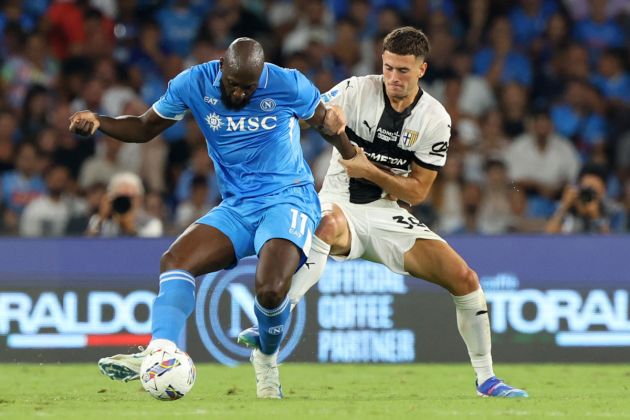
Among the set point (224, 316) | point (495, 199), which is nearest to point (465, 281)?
point (224, 316)

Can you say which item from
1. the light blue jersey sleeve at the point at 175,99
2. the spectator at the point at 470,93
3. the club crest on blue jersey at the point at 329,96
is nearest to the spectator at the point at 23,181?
the spectator at the point at 470,93

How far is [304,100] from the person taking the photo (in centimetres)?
779

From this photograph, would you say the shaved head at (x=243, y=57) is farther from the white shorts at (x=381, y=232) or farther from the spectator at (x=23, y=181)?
the spectator at (x=23, y=181)

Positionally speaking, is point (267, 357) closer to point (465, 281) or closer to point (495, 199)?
point (465, 281)

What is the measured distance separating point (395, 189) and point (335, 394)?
1423mm

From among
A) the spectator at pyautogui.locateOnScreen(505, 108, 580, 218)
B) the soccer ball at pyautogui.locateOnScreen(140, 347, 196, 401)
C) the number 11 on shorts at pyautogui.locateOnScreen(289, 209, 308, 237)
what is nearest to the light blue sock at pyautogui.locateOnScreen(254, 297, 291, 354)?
the number 11 on shorts at pyautogui.locateOnScreen(289, 209, 308, 237)

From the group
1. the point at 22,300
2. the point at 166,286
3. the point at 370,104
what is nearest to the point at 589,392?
the point at 370,104

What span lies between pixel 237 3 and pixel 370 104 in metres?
7.14

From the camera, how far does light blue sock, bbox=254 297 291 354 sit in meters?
7.50

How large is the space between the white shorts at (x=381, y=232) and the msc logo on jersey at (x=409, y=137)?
46cm

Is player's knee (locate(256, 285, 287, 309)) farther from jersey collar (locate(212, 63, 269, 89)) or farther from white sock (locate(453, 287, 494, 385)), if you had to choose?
white sock (locate(453, 287, 494, 385))

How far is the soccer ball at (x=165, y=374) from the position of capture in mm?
6840

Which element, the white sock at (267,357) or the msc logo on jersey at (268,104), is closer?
the msc logo on jersey at (268,104)

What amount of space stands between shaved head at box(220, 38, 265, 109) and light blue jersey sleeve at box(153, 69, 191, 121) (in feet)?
1.03
